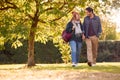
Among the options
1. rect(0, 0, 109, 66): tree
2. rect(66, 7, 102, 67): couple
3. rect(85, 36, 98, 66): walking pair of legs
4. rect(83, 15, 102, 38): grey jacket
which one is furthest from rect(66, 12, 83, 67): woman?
rect(0, 0, 109, 66): tree

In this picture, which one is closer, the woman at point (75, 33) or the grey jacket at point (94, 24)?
the woman at point (75, 33)

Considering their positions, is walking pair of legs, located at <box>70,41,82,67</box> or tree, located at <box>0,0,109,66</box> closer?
walking pair of legs, located at <box>70,41,82,67</box>

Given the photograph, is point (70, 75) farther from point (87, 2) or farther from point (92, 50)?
point (87, 2)

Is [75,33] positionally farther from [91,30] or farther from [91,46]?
[91,46]

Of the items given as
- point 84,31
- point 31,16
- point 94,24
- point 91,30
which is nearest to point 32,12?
point 31,16

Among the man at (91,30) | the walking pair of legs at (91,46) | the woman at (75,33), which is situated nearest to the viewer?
the woman at (75,33)

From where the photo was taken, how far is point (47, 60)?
103 ft

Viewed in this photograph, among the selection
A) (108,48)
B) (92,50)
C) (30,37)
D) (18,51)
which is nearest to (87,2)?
(30,37)

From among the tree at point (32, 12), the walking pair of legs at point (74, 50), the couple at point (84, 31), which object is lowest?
the walking pair of legs at point (74, 50)

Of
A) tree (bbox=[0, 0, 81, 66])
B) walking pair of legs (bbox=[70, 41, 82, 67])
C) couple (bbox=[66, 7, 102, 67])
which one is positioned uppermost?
tree (bbox=[0, 0, 81, 66])

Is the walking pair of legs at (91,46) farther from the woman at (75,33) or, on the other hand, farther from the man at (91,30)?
the woman at (75,33)

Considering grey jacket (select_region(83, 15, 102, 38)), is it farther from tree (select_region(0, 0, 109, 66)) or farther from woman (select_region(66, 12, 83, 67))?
tree (select_region(0, 0, 109, 66))

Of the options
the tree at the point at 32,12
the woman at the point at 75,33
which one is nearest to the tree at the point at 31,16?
the tree at the point at 32,12

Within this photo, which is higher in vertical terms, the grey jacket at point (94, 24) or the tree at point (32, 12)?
the tree at point (32, 12)
